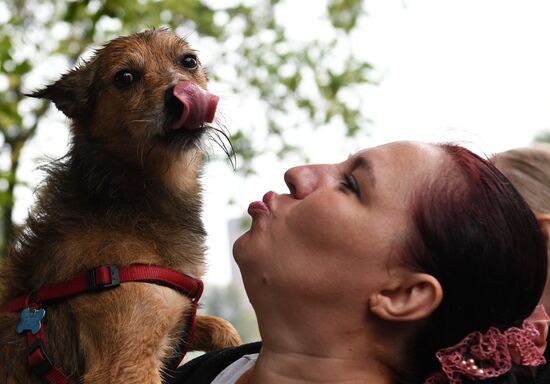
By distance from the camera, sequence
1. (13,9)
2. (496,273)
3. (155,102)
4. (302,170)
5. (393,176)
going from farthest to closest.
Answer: (13,9)
(155,102)
(302,170)
(393,176)
(496,273)

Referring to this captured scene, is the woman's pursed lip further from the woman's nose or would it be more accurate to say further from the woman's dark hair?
the woman's dark hair

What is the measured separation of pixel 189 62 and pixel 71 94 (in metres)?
0.45

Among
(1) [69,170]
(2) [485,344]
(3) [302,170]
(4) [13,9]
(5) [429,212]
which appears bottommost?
(2) [485,344]

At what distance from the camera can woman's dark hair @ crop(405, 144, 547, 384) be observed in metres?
1.77

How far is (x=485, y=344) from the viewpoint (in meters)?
1.77

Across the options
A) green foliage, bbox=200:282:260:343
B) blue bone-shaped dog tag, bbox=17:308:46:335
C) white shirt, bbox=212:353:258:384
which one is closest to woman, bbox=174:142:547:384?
white shirt, bbox=212:353:258:384

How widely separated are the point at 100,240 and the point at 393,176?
0.97 m

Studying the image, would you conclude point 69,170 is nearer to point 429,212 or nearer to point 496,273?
point 429,212

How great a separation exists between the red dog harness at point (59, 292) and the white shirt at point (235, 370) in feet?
1.00

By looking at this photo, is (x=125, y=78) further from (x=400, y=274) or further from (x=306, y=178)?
(x=400, y=274)

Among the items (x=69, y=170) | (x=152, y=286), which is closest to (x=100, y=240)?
(x=152, y=286)

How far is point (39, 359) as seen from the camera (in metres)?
2.18

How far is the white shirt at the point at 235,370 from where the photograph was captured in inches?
85.2

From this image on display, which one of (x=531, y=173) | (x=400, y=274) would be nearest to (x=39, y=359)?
(x=400, y=274)
